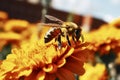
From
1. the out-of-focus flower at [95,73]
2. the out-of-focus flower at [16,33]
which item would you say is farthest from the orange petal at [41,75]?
the out-of-focus flower at [16,33]

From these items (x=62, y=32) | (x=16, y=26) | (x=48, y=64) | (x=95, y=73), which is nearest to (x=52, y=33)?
(x=62, y=32)

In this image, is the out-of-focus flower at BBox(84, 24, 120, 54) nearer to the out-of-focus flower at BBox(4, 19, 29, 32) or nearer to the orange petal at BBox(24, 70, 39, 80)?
the orange petal at BBox(24, 70, 39, 80)

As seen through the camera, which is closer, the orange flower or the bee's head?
the orange flower

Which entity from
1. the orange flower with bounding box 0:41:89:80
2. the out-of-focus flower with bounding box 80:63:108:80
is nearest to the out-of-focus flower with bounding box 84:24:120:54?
the out-of-focus flower with bounding box 80:63:108:80

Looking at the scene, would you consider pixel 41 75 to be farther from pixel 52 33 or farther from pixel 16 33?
pixel 16 33

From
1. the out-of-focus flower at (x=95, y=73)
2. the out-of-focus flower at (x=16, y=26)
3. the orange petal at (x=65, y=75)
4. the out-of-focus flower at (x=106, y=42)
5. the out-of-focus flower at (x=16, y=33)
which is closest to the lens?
the orange petal at (x=65, y=75)

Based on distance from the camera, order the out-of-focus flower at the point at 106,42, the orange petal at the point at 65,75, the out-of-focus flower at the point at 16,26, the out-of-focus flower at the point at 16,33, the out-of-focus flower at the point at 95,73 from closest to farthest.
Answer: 1. the orange petal at the point at 65,75
2. the out-of-focus flower at the point at 95,73
3. the out-of-focus flower at the point at 106,42
4. the out-of-focus flower at the point at 16,33
5. the out-of-focus flower at the point at 16,26

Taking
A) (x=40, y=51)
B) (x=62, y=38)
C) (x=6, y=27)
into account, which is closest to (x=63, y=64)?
(x=40, y=51)

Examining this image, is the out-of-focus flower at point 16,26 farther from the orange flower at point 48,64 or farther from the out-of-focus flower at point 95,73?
the orange flower at point 48,64
